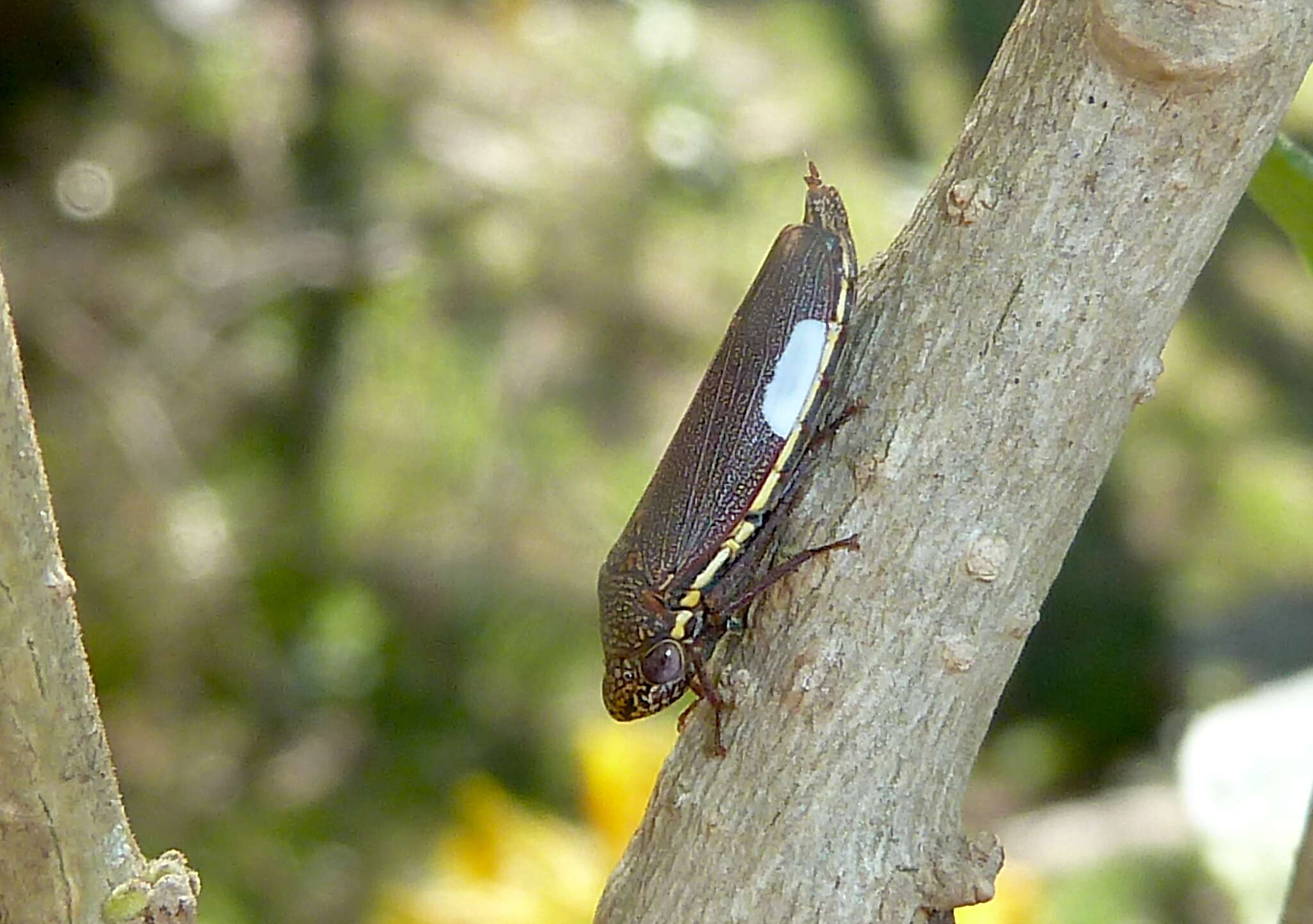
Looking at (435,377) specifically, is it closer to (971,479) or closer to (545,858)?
(545,858)

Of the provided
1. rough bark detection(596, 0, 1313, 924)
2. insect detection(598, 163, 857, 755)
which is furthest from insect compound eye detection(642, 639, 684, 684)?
rough bark detection(596, 0, 1313, 924)

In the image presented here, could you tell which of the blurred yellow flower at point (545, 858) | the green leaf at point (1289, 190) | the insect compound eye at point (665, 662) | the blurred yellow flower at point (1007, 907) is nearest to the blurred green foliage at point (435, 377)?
the blurred yellow flower at point (545, 858)

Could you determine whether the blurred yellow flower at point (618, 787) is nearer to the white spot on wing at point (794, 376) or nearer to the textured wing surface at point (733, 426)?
the textured wing surface at point (733, 426)

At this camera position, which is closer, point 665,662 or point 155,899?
point 155,899

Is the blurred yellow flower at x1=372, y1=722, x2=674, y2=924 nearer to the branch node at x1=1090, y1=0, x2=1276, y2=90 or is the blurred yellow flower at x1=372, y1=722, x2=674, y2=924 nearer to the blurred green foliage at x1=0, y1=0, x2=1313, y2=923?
the blurred green foliage at x1=0, y1=0, x2=1313, y2=923

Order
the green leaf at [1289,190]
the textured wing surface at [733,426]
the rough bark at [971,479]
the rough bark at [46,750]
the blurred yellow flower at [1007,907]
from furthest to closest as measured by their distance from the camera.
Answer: the blurred yellow flower at [1007,907] → the textured wing surface at [733,426] → the green leaf at [1289,190] → the rough bark at [971,479] → the rough bark at [46,750]

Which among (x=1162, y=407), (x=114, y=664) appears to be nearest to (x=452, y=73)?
(x=114, y=664)

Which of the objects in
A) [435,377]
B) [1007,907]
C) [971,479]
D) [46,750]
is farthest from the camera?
[435,377]

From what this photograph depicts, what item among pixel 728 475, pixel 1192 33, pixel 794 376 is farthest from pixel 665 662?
pixel 1192 33
